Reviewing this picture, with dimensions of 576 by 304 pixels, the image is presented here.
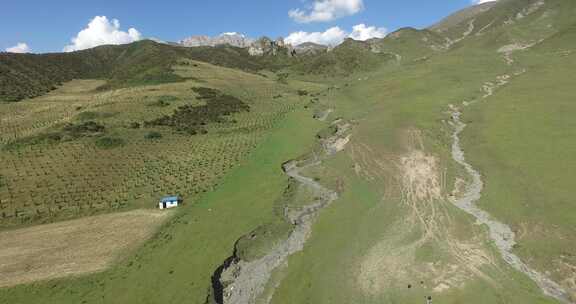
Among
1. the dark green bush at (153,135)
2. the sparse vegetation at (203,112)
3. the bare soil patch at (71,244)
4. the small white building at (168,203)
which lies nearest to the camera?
the bare soil patch at (71,244)

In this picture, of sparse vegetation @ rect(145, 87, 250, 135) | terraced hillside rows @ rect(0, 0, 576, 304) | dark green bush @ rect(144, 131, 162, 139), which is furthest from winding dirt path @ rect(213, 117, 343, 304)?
sparse vegetation @ rect(145, 87, 250, 135)

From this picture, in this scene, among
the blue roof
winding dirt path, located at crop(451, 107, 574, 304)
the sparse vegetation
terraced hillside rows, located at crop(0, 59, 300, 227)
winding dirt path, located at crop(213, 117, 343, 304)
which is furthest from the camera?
the sparse vegetation

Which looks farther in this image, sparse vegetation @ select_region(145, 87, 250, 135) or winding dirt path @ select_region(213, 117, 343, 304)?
sparse vegetation @ select_region(145, 87, 250, 135)

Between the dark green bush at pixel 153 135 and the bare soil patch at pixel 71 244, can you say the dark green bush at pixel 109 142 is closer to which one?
the dark green bush at pixel 153 135

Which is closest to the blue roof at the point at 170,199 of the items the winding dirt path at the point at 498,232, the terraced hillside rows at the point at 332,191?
the terraced hillside rows at the point at 332,191

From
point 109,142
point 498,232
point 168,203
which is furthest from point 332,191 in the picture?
point 109,142

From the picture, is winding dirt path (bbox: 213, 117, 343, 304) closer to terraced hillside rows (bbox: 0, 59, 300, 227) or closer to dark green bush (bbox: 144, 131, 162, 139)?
terraced hillside rows (bbox: 0, 59, 300, 227)

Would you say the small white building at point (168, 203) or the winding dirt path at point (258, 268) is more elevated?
the small white building at point (168, 203)

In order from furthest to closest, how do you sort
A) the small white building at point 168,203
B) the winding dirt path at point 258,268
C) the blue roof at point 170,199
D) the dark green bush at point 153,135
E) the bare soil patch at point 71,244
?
the dark green bush at point 153,135 < the blue roof at point 170,199 < the small white building at point 168,203 < the bare soil patch at point 71,244 < the winding dirt path at point 258,268
